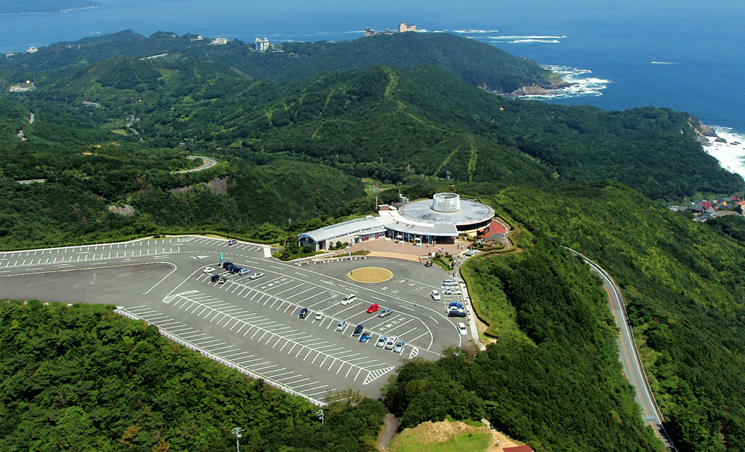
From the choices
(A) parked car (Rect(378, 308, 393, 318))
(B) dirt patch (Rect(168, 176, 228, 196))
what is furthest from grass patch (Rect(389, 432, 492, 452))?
(B) dirt patch (Rect(168, 176, 228, 196))

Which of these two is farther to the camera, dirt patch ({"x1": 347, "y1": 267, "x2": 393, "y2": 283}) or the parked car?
dirt patch ({"x1": 347, "y1": 267, "x2": 393, "y2": 283})

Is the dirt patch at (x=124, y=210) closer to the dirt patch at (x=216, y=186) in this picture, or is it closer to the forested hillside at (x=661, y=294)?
the dirt patch at (x=216, y=186)

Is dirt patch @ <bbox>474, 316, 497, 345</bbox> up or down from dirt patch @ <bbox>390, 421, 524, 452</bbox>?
down

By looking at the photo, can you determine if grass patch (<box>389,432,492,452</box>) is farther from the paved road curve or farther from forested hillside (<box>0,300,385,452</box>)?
the paved road curve

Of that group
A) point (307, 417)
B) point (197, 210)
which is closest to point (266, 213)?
point (197, 210)

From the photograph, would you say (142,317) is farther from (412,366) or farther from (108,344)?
(412,366)

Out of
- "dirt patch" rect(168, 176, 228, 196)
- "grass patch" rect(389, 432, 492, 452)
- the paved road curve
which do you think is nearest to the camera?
"grass patch" rect(389, 432, 492, 452)

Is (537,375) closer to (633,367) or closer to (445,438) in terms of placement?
(445,438)
